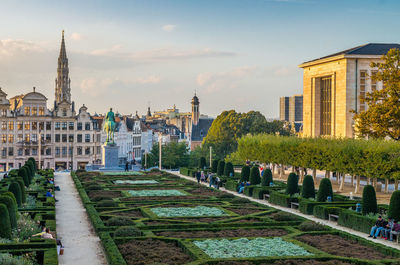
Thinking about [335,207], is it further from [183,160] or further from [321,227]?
[183,160]

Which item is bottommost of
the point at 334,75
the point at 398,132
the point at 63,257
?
the point at 63,257

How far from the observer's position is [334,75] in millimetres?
67000

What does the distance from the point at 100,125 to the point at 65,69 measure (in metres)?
30.1

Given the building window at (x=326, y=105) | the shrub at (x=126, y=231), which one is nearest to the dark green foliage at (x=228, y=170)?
the building window at (x=326, y=105)

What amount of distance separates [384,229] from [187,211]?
10.6 meters

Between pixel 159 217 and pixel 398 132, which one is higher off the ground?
pixel 398 132

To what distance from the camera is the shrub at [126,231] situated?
23620 mm

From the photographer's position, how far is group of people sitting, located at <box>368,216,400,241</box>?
82.4ft

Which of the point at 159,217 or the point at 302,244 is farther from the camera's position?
the point at 159,217

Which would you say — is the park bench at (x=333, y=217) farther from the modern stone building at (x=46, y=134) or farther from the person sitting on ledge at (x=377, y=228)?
the modern stone building at (x=46, y=134)

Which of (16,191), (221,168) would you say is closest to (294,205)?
(16,191)

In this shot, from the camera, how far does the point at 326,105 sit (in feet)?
233

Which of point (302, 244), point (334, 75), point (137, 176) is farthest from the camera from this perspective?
point (334, 75)

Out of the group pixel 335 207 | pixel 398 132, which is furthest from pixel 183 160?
pixel 335 207
